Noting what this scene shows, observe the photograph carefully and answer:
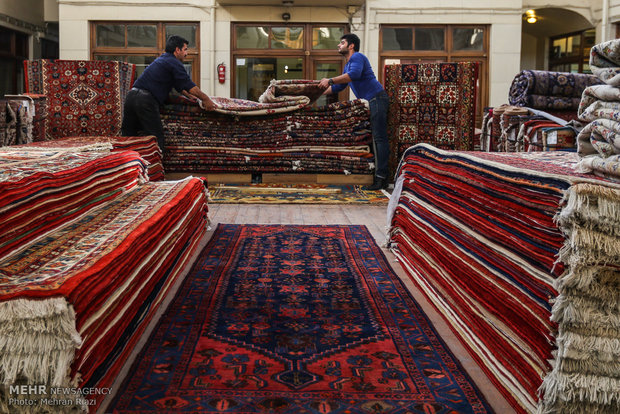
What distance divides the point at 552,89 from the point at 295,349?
453cm

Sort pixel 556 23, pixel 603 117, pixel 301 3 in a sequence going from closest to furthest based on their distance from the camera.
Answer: pixel 603 117, pixel 301 3, pixel 556 23

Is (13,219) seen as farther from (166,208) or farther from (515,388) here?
(515,388)

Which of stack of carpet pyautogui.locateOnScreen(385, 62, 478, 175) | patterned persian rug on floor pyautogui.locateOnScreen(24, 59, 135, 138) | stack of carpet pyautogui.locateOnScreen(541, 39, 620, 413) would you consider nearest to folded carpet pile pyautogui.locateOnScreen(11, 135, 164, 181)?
patterned persian rug on floor pyautogui.locateOnScreen(24, 59, 135, 138)

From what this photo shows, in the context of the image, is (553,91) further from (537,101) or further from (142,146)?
(142,146)

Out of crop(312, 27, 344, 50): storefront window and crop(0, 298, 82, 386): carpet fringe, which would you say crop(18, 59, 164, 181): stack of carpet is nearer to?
crop(0, 298, 82, 386): carpet fringe

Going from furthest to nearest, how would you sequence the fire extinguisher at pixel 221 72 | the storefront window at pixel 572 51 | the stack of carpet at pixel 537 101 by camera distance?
the storefront window at pixel 572 51
the fire extinguisher at pixel 221 72
the stack of carpet at pixel 537 101

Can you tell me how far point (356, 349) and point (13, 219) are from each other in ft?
3.60

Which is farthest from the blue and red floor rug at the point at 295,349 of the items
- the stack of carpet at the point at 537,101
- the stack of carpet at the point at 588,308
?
the stack of carpet at the point at 537,101

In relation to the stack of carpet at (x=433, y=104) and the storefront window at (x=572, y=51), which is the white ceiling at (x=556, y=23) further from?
the stack of carpet at (x=433, y=104)

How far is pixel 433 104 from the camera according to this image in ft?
20.8

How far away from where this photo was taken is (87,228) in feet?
6.97

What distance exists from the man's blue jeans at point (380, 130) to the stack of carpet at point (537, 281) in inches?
152

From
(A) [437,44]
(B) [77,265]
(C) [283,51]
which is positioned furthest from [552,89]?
(C) [283,51]

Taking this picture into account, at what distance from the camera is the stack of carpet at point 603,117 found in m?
1.82
